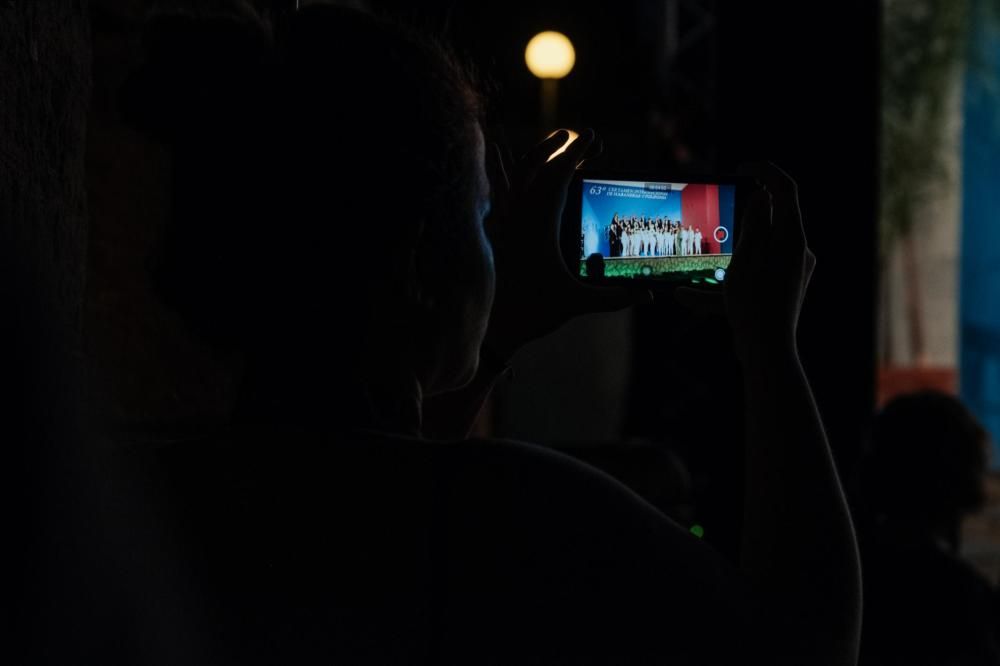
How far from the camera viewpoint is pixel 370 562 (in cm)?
47

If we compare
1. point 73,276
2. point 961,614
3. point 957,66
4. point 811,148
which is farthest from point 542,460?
point 957,66

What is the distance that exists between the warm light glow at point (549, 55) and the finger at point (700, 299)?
146 inches

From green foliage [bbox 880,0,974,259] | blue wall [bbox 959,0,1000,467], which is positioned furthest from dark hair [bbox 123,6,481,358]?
green foliage [bbox 880,0,974,259]

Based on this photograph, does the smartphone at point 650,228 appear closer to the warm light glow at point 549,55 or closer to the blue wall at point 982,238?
the warm light glow at point 549,55

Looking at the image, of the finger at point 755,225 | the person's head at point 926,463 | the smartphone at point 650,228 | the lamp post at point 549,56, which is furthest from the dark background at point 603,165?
the person's head at point 926,463

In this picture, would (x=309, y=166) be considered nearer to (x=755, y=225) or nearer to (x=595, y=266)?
(x=755, y=225)

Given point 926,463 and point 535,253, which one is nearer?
point 535,253

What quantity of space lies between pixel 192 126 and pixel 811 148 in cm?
350

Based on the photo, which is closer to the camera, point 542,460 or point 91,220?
point 542,460

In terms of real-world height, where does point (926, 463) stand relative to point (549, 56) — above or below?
below

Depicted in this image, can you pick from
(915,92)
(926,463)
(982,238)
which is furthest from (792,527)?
(915,92)

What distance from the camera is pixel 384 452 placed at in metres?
0.49

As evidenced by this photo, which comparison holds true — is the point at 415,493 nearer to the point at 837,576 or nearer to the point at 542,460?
the point at 542,460

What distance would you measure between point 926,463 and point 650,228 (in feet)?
4.03
